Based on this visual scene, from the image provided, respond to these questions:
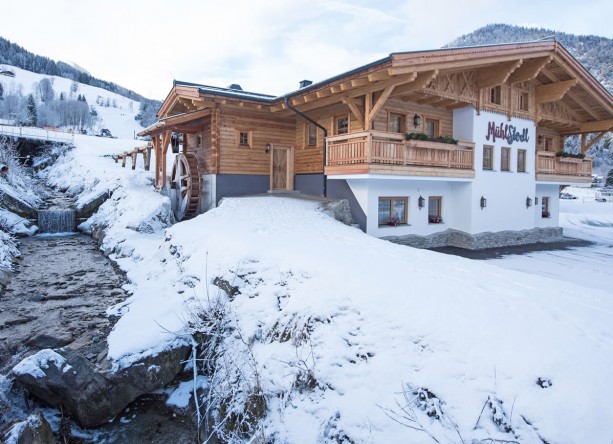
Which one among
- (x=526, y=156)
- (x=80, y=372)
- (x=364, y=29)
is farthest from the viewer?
(x=364, y=29)

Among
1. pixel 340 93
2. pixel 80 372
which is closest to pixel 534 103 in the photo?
pixel 340 93

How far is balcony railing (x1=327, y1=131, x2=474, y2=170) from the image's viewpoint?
11609 mm

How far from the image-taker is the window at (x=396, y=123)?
13891 millimetres

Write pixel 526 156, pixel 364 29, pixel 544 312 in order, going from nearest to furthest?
pixel 544 312, pixel 526 156, pixel 364 29

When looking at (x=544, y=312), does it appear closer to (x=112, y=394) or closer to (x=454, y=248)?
(x=112, y=394)

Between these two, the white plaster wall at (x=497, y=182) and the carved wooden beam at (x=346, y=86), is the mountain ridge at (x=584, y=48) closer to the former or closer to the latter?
the white plaster wall at (x=497, y=182)

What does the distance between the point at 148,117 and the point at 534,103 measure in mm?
87172

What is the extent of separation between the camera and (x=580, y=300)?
6.07m

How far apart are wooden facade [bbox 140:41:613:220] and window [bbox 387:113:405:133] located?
0.04 metres

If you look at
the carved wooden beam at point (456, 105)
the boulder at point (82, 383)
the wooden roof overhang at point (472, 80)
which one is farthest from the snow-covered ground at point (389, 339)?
the carved wooden beam at point (456, 105)

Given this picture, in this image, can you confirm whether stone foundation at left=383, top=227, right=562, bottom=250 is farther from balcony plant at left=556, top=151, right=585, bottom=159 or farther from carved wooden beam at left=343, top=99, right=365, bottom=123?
balcony plant at left=556, top=151, right=585, bottom=159

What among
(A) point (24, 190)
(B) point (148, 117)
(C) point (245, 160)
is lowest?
(A) point (24, 190)

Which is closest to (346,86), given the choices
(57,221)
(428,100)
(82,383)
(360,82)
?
(360,82)

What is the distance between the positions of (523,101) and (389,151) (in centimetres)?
870
